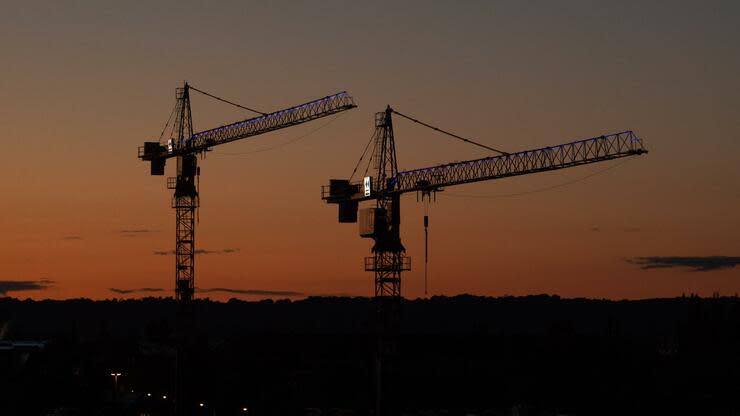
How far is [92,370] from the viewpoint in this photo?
19250 cm

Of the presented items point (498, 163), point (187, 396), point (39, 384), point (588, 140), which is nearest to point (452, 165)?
point (498, 163)

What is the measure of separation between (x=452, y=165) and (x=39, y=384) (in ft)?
216

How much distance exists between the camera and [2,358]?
160 meters

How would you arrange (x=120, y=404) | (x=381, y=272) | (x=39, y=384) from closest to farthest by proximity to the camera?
(x=39, y=384), (x=120, y=404), (x=381, y=272)

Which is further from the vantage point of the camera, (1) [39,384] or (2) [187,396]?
(2) [187,396]

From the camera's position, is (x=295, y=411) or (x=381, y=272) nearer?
(x=295, y=411)

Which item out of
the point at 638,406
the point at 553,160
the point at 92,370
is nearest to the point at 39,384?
the point at 92,370

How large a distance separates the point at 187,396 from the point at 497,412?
48.1 m

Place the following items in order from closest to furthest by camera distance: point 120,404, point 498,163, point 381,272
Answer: point 120,404
point 498,163
point 381,272

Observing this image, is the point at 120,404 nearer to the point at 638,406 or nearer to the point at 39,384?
the point at 39,384

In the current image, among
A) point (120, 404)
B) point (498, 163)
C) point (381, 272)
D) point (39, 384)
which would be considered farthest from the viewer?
point (381, 272)

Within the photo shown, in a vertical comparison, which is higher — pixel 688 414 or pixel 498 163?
pixel 498 163

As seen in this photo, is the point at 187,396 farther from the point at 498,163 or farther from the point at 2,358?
the point at 498,163

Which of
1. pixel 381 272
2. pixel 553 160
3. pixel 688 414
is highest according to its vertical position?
pixel 553 160
